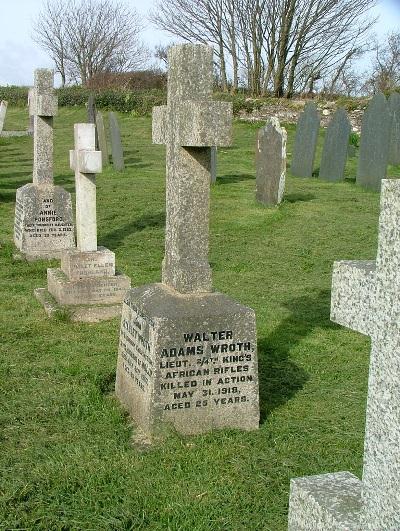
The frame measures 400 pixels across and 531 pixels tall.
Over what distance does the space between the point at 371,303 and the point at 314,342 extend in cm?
405

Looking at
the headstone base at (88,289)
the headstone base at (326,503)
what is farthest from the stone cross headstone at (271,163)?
the headstone base at (326,503)

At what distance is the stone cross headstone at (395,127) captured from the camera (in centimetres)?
1616

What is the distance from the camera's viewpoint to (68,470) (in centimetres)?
362

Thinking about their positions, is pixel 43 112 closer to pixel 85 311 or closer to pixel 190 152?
pixel 85 311

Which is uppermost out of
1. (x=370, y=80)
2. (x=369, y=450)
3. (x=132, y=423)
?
(x=370, y=80)

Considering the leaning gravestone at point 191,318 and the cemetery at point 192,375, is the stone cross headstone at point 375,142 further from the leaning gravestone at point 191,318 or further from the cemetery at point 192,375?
the leaning gravestone at point 191,318

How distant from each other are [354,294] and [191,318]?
85.8 inches

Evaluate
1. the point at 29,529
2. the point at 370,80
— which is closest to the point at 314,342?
the point at 29,529

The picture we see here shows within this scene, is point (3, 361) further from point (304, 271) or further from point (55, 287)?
point (304, 271)

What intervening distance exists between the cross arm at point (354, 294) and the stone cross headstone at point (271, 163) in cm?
999

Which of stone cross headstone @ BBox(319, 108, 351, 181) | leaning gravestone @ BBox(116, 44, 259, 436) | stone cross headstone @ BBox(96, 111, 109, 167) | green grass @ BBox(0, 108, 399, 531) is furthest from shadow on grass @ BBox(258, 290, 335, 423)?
stone cross headstone @ BBox(96, 111, 109, 167)

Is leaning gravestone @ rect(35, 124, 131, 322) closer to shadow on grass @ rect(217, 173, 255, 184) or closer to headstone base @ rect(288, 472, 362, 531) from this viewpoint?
headstone base @ rect(288, 472, 362, 531)

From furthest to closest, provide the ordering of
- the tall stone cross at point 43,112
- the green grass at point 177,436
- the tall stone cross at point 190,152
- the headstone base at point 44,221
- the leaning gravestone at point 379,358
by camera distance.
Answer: the headstone base at point 44,221 → the tall stone cross at point 43,112 → the tall stone cross at point 190,152 → the green grass at point 177,436 → the leaning gravestone at point 379,358

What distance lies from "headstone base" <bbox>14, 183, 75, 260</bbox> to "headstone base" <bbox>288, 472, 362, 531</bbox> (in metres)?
7.14
